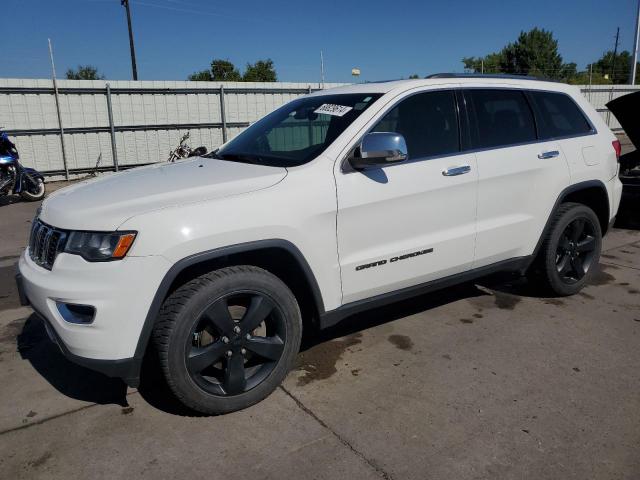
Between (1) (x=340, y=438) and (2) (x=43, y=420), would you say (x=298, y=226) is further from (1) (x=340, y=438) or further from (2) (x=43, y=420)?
(2) (x=43, y=420)

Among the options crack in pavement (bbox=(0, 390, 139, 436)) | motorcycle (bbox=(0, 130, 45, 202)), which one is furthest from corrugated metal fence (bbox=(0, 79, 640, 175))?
crack in pavement (bbox=(0, 390, 139, 436))

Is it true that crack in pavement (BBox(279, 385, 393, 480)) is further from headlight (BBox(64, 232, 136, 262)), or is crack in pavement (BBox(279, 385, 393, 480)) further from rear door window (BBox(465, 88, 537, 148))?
rear door window (BBox(465, 88, 537, 148))

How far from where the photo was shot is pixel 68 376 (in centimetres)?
336

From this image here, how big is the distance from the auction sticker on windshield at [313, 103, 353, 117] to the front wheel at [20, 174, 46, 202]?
8780mm

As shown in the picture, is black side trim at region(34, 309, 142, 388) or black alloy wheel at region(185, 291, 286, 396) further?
black alloy wheel at region(185, 291, 286, 396)

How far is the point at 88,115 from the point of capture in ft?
42.4

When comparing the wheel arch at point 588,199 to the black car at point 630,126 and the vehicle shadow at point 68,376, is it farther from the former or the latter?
the vehicle shadow at point 68,376

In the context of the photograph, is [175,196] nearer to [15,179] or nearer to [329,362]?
[329,362]

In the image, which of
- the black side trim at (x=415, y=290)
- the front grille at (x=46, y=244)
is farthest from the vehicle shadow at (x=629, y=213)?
the front grille at (x=46, y=244)

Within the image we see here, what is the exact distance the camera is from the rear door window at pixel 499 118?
12.2ft

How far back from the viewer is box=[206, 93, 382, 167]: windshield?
325 cm

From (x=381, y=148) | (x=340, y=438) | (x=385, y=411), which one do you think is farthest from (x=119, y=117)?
(x=340, y=438)

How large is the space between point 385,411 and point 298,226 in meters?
1.10

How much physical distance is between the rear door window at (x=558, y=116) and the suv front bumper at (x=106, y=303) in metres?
3.12
